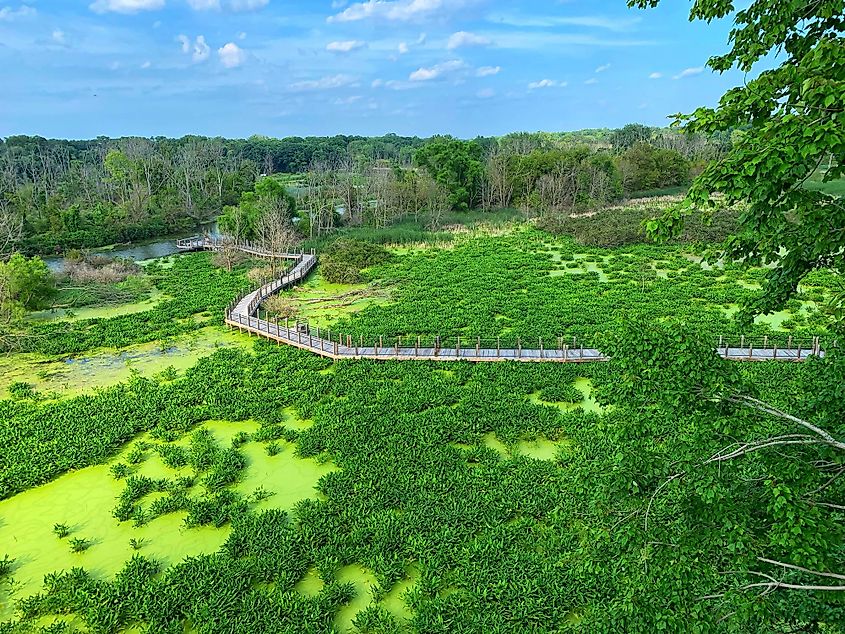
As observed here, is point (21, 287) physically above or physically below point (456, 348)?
above

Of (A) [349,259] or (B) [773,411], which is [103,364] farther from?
(B) [773,411]

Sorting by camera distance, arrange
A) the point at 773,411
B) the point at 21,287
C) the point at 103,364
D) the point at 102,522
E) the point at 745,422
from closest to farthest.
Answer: the point at 773,411 < the point at 745,422 < the point at 102,522 < the point at 103,364 < the point at 21,287

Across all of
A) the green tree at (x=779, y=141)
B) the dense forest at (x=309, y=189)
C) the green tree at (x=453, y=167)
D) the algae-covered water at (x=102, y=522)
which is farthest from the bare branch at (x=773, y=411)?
the green tree at (x=453, y=167)

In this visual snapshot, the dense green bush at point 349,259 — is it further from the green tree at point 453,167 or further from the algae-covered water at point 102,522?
the green tree at point 453,167

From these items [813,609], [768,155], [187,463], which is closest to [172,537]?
[187,463]

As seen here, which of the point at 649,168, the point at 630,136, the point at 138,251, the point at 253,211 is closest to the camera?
the point at 253,211

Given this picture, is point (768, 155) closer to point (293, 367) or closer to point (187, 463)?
point (187, 463)

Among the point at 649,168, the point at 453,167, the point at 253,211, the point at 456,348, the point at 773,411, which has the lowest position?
the point at 456,348

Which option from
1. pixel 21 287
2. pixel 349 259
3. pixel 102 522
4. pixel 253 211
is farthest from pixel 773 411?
pixel 253 211
